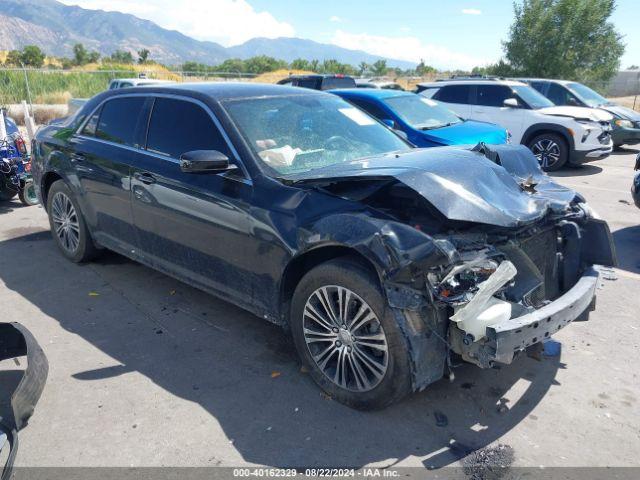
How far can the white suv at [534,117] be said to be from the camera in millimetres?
11336

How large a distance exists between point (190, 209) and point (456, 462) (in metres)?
2.53

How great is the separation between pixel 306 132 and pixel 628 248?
15.0 feet

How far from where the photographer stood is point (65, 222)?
18.9 ft

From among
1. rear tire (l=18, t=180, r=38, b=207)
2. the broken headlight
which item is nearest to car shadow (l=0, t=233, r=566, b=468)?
the broken headlight

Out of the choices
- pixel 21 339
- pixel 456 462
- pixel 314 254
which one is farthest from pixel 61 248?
pixel 456 462

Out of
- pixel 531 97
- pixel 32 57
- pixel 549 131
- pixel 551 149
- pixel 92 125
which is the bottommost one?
pixel 32 57

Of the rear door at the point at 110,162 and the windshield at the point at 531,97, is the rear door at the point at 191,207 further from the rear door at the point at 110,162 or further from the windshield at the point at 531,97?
the windshield at the point at 531,97

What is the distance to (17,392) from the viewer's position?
10.1ft

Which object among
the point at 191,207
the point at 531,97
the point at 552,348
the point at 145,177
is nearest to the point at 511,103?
the point at 531,97

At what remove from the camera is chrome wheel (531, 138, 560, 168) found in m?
11.6

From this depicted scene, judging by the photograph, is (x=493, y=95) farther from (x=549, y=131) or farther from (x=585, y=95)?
(x=585, y=95)

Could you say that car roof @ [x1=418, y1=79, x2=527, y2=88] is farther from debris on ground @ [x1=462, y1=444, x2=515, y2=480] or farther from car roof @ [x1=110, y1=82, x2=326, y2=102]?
debris on ground @ [x1=462, y1=444, x2=515, y2=480]

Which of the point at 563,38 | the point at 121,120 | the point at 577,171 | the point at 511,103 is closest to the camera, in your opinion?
the point at 121,120

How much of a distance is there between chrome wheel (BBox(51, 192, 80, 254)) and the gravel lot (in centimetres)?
85
